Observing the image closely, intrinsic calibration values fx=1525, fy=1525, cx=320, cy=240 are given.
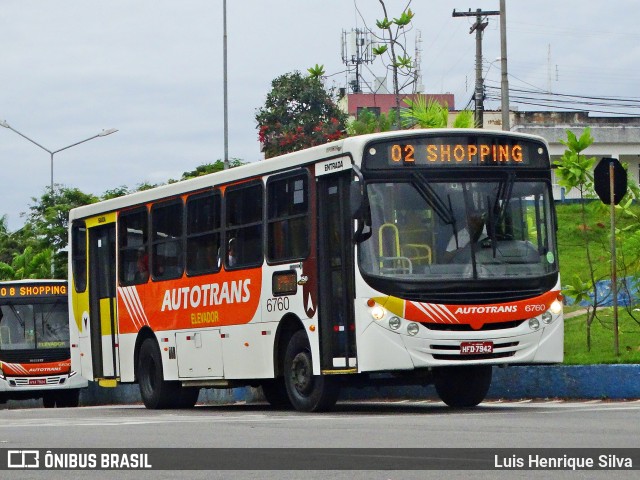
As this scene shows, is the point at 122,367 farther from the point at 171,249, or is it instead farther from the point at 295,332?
the point at 295,332

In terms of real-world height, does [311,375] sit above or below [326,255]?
below

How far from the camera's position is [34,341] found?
36.7 meters

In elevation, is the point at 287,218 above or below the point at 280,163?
below

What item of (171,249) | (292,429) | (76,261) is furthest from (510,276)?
(76,261)

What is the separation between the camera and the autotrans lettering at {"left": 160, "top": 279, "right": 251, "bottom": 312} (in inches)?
770

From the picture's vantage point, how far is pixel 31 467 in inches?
423

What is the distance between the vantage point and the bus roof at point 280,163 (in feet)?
56.3

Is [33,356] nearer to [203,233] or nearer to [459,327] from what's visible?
[203,233]

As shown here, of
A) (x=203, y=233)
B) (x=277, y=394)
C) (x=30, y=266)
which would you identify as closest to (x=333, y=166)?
(x=203, y=233)

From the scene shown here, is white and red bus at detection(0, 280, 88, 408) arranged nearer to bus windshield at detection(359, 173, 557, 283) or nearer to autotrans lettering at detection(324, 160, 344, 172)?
autotrans lettering at detection(324, 160, 344, 172)

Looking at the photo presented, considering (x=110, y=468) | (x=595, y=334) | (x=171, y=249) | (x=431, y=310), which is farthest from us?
(x=595, y=334)

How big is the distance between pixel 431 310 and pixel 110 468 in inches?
271

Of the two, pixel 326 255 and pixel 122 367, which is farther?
pixel 122 367

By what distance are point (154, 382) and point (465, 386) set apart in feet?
18.0
